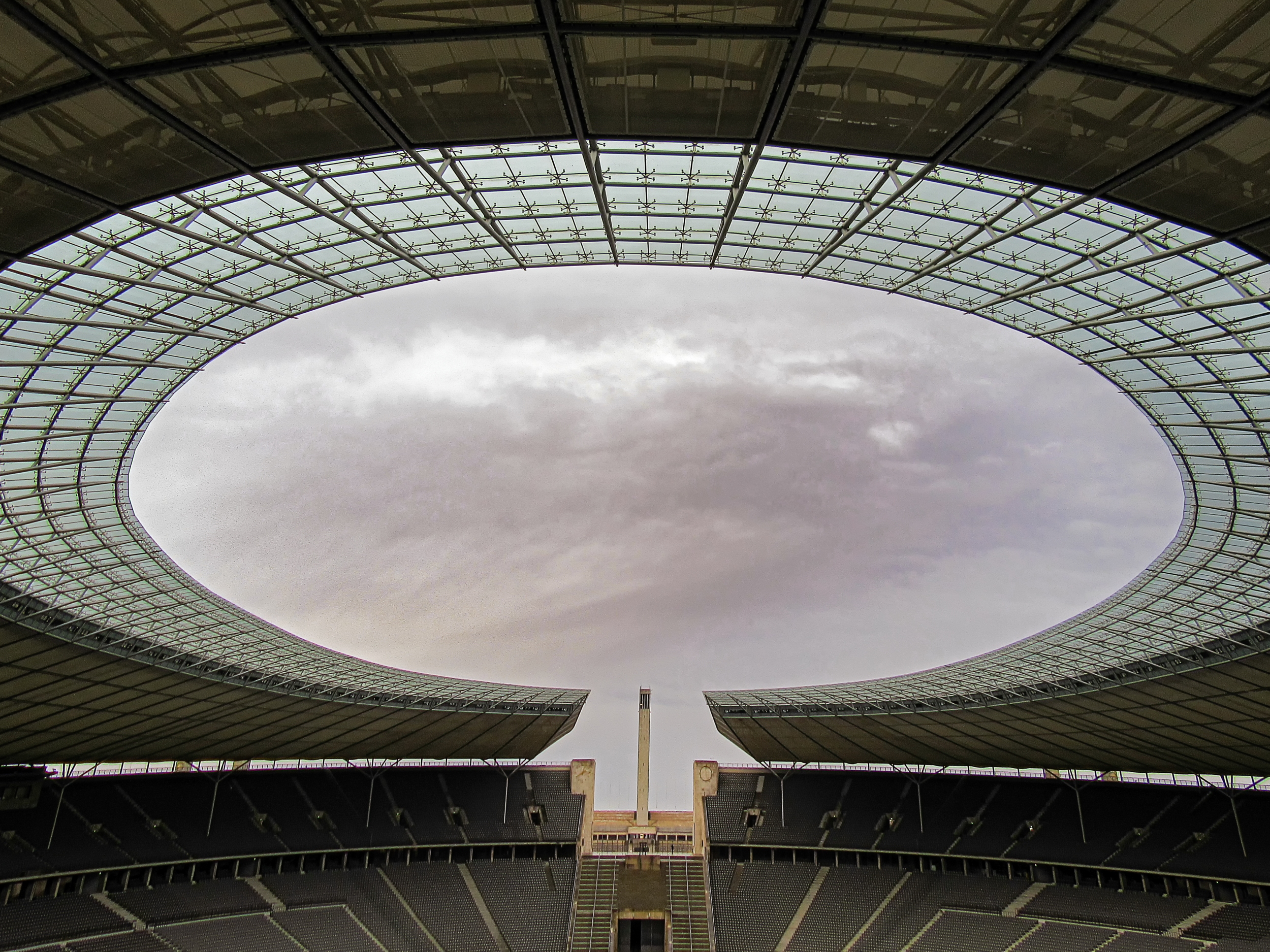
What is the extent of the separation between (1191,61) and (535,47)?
339 inches

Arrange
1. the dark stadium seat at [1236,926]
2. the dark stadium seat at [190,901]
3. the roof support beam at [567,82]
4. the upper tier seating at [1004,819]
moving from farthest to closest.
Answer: the upper tier seating at [1004,819], the dark stadium seat at [190,901], the dark stadium seat at [1236,926], the roof support beam at [567,82]

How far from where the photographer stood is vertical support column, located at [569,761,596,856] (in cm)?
6662

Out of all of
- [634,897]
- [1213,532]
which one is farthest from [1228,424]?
[634,897]

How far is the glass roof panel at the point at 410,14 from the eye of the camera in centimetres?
1012

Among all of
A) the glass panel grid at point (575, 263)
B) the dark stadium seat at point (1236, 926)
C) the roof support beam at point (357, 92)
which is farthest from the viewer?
the dark stadium seat at point (1236, 926)

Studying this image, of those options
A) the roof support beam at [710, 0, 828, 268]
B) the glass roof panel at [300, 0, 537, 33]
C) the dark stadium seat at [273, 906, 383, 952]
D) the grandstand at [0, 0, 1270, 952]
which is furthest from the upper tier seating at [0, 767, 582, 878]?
the roof support beam at [710, 0, 828, 268]

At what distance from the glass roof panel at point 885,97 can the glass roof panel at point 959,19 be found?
1.61 ft

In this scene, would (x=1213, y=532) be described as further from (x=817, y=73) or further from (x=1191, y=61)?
(x=817, y=73)

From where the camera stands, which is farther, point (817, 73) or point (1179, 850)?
point (1179, 850)

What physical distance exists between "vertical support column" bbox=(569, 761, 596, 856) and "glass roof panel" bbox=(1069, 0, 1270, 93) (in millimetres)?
65540

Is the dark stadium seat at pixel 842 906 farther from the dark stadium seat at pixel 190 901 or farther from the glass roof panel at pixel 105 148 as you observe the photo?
the glass roof panel at pixel 105 148

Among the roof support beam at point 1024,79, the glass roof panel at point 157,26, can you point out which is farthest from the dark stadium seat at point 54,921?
the roof support beam at point 1024,79

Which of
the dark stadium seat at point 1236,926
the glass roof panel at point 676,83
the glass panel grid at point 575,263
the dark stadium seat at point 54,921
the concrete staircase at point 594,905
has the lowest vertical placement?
the concrete staircase at point 594,905

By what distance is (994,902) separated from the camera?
178 ft
